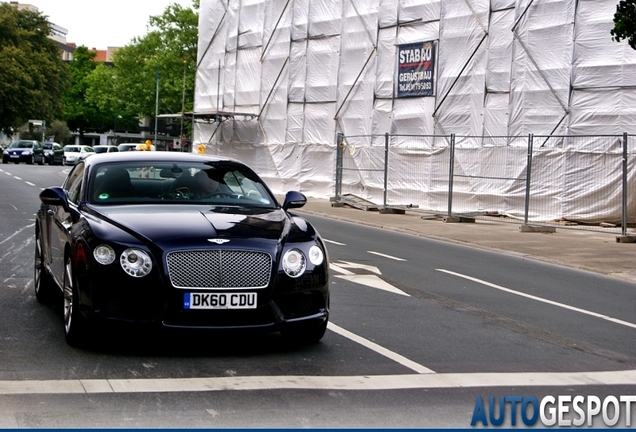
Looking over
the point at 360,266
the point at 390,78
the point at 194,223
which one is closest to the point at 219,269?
the point at 194,223

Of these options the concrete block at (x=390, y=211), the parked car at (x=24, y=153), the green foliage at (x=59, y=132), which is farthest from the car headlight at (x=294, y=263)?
the green foliage at (x=59, y=132)

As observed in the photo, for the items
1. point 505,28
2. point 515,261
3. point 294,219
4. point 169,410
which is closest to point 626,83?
point 505,28

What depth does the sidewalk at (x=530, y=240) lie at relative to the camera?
16681 mm

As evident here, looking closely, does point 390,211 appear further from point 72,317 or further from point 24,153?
point 24,153

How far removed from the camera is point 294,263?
24.3 ft

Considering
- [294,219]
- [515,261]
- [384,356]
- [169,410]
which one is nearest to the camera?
[169,410]

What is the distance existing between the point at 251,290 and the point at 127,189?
1.95 metres

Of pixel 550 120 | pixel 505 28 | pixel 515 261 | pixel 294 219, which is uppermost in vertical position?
pixel 505 28

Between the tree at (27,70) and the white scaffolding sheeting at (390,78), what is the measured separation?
36445mm

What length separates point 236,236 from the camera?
289 inches

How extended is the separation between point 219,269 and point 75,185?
8.77 feet

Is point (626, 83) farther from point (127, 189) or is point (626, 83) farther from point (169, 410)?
point (169, 410)
